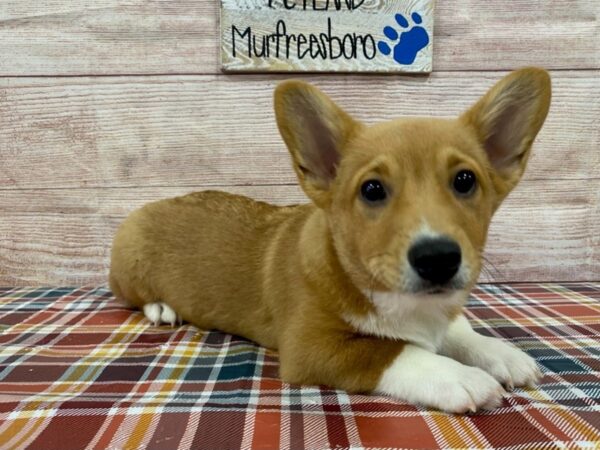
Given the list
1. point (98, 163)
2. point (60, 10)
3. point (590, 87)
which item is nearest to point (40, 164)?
point (98, 163)

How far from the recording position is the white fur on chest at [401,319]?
1.60m

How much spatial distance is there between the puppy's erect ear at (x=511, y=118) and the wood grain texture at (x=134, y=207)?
1.32 m

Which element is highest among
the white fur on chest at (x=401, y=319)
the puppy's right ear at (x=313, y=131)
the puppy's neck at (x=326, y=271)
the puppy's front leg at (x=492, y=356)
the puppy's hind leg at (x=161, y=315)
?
the puppy's right ear at (x=313, y=131)

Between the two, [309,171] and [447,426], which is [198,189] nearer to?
[309,171]

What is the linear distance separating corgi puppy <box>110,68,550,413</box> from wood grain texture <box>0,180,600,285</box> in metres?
1.18

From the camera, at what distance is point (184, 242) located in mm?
2355

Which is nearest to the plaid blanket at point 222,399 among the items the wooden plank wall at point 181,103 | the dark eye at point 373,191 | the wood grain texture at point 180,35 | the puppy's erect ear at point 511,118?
the dark eye at point 373,191

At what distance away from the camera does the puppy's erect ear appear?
1653 millimetres

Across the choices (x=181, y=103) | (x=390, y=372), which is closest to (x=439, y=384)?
(x=390, y=372)

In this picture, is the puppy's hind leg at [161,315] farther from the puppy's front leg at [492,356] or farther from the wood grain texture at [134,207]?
the puppy's front leg at [492,356]

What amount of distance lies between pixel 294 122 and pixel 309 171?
18cm

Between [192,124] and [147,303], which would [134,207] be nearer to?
[192,124]

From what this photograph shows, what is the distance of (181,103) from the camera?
2.86 meters

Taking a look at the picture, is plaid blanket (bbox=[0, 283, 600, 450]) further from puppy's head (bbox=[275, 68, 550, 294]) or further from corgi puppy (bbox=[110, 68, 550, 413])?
puppy's head (bbox=[275, 68, 550, 294])
